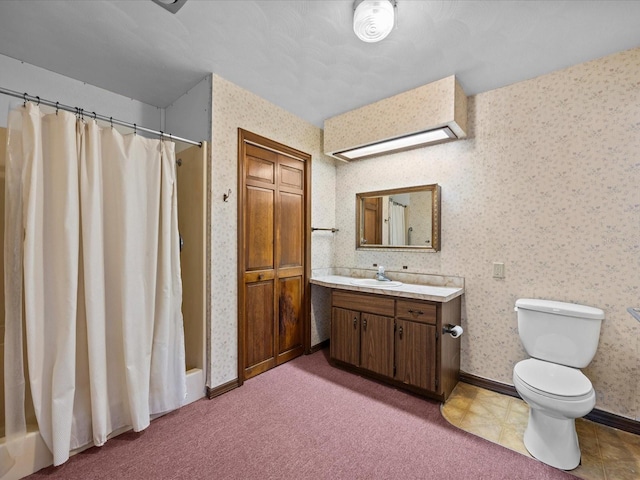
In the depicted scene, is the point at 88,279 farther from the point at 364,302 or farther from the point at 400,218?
the point at 400,218

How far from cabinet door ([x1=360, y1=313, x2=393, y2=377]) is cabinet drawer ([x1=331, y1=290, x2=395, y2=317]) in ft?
0.17

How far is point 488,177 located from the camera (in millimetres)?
2346

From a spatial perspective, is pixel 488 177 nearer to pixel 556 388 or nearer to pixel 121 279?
pixel 556 388

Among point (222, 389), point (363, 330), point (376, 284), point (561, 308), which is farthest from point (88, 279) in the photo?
point (561, 308)

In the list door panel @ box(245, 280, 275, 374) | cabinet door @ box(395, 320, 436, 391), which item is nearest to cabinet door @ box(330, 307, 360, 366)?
cabinet door @ box(395, 320, 436, 391)

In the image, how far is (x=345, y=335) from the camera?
2.60 metres

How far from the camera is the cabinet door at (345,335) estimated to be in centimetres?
253

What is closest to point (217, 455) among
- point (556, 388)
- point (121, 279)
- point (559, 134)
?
point (121, 279)

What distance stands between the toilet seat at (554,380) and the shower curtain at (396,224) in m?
1.36

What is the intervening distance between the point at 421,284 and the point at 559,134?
5.06ft

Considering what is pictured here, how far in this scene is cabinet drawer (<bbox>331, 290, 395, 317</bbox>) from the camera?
2.34 meters

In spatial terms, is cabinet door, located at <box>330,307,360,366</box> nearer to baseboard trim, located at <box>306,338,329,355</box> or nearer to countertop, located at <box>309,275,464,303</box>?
countertop, located at <box>309,275,464,303</box>

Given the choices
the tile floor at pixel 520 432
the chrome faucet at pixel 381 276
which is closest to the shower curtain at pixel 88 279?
the chrome faucet at pixel 381 276

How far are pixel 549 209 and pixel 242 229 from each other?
235 cm
